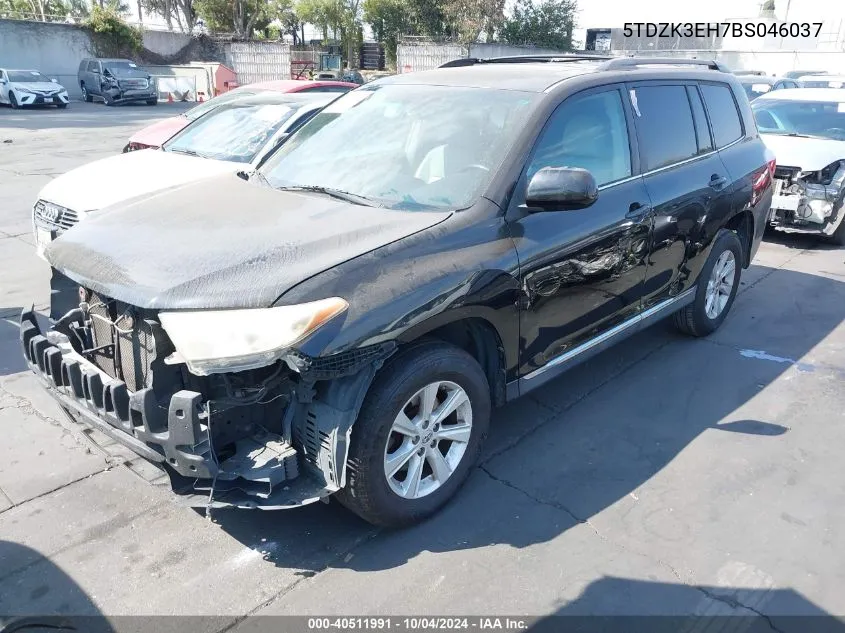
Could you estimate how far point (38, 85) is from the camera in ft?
83.6

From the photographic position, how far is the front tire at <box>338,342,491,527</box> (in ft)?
8.85

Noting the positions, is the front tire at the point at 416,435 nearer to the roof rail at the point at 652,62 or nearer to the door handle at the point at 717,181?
the roof rail at the point at 652,62

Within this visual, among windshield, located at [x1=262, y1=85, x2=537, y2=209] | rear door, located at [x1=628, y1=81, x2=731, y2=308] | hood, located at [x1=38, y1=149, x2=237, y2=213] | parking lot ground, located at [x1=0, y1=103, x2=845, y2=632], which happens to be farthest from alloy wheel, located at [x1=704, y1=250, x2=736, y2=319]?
hood, located at [x1=38, y1=149, x2=237, y2=213]

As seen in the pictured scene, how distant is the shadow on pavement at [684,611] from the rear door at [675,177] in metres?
1.93

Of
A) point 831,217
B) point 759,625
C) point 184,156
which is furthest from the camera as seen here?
point 831,217

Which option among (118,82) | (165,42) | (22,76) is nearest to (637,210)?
(22,76)

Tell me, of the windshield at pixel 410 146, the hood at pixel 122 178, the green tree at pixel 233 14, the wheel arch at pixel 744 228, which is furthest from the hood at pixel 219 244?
the green tree at pixel 233 14

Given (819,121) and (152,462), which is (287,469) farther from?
(819,121)

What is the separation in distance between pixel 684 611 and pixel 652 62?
3.60 m

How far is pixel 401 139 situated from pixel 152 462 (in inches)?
80.6

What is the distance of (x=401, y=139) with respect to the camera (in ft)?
11.8

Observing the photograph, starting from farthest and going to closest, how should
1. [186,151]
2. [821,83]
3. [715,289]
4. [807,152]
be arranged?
[821,83], [807,152], [186,151], [715,289]

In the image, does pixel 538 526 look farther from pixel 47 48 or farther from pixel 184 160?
pixel 47 48

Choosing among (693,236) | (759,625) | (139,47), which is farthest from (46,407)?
(139,47)
